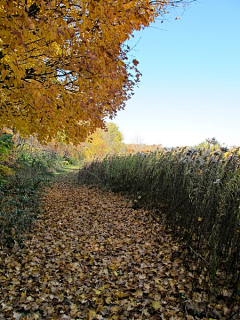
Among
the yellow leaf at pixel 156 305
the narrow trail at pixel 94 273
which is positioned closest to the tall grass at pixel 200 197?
the narrow trail at pixel 94 273

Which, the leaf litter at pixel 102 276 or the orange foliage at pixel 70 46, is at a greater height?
the orange foliage at pixel 70 46

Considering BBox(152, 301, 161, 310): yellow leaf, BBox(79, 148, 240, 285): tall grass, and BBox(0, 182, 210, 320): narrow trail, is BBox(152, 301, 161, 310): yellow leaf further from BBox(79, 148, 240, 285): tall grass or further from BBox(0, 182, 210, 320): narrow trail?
BBox(79, 148, 240, 285): tall grass

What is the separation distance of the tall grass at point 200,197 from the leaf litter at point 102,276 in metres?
Result: 0.34

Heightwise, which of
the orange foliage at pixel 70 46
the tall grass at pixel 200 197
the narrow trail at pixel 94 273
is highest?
the orange foliage at pixel 70 46

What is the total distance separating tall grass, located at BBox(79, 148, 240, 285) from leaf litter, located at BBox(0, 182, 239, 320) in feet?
1.13

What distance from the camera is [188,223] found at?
3850mm

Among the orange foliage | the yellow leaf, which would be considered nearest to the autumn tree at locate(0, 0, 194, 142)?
the orange foliage

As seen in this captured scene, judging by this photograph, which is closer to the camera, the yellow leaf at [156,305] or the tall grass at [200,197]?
the yellow leaf at [156,305]

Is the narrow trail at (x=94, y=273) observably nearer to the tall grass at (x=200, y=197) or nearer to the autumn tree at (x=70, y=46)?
the tall grass at (x=200, y=197)

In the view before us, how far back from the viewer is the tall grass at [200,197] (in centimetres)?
287

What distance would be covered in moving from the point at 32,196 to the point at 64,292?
11.5 feet

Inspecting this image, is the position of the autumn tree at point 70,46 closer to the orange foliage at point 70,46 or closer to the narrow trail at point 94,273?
the orange foliage at point 70,46

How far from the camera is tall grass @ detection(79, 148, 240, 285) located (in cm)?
287

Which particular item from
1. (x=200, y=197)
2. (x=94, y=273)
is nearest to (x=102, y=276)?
(x=94, y=273)
